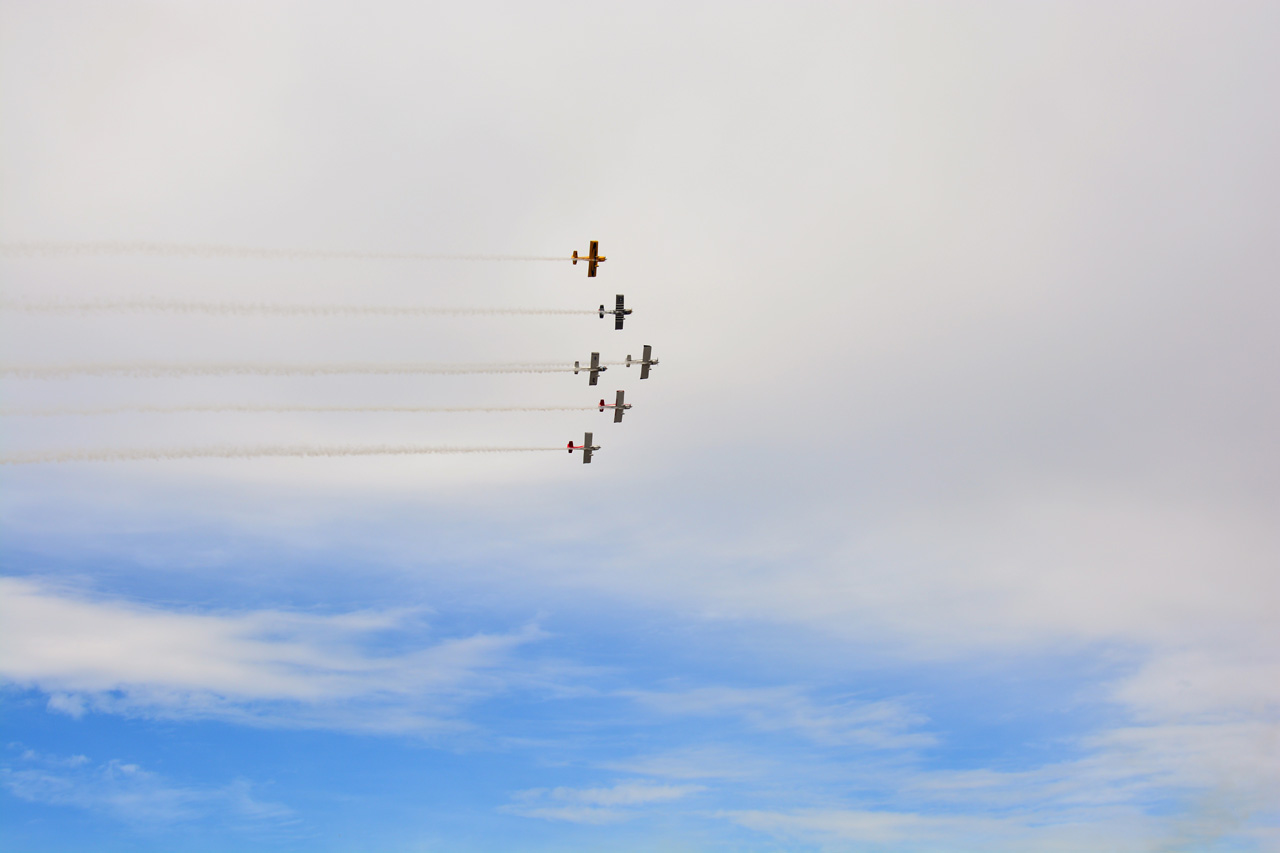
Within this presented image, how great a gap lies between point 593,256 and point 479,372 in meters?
16.3

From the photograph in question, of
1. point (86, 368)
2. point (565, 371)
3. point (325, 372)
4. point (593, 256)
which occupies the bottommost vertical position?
point (86, 368)

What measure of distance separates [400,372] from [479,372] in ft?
23.3

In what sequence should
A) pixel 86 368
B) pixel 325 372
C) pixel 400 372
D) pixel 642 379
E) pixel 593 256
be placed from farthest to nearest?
pixel 642 379, pixel 593 256, pixel 400 372, pixel 325 372, pixel 86 368

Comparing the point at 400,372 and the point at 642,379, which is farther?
the point at 642,379

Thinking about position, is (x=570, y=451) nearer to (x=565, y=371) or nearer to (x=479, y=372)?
(x=565, y=371)

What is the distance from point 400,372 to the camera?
259 feet

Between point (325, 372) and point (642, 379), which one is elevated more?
point (642, 379)

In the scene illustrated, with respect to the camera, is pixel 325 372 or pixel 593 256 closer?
pixel 325 372

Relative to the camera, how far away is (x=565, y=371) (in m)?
89.9

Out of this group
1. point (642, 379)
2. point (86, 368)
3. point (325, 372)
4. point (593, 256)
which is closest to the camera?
point (86, 368)

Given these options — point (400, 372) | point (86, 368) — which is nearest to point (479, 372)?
point (400, 372)

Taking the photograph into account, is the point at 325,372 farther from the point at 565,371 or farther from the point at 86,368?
the point at 565,371

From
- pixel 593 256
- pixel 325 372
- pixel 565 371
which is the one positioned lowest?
pixel 325 372

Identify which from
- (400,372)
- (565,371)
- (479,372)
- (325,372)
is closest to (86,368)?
(325,372)
